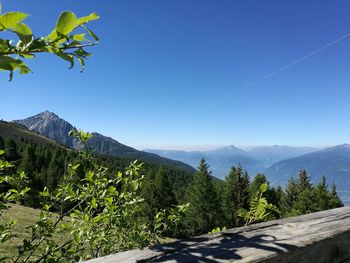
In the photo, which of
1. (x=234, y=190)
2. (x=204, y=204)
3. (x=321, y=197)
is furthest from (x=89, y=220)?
(x=234, y=190)

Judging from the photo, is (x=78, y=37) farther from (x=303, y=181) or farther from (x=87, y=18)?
(x=303, y=181)

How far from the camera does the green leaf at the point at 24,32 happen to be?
2.86ft

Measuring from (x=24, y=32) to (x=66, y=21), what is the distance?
0.12 metres

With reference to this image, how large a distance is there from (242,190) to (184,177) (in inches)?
3679

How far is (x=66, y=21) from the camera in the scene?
92cm

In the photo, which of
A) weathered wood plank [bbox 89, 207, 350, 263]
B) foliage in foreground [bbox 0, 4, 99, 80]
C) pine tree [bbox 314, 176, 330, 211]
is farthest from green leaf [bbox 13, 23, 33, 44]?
pine tree [bbox 314, 176, 330, 211]

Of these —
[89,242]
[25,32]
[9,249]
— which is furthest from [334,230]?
[9,249]

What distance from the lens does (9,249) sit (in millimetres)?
15500

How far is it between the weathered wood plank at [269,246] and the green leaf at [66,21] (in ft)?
2.73

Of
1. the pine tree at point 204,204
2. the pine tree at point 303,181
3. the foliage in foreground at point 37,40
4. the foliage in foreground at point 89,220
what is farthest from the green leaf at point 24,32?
the pine tree at point 303,181

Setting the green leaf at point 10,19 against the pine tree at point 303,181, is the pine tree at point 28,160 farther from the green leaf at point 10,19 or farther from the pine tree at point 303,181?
the green leaf at point 10,19

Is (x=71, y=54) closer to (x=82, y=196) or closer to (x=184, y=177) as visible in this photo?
(x=82, y=196)

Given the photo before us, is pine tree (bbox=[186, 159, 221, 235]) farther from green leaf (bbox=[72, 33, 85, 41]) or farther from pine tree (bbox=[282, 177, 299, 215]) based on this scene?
green leaf (bbox=[72, 33, 85, 41])

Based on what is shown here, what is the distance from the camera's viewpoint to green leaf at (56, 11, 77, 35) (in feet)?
2.95
